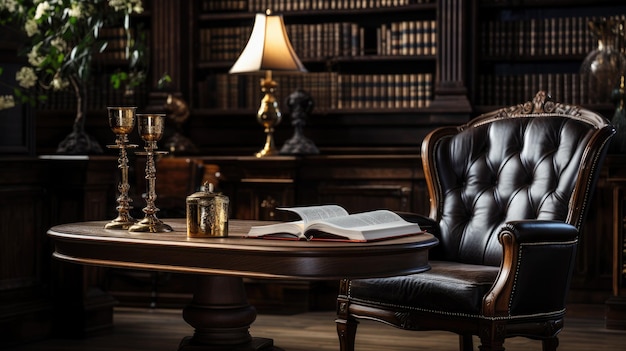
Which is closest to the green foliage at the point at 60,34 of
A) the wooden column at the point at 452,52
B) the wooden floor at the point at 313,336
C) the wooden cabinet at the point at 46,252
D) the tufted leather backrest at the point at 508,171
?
the wooden cabinet at the point at 46,252

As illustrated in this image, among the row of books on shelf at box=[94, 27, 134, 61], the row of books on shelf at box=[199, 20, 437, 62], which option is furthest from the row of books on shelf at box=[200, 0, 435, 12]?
the row of books on shelf at box=[94, 27, 134, 61]

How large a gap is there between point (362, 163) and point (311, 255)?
2.79 metres

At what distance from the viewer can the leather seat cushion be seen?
3047 millimetres

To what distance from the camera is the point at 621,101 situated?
16.5ft

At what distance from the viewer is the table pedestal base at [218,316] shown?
298 centimetres

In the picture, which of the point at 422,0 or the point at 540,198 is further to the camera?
the point at 422,0

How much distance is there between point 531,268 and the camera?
3.07 metres

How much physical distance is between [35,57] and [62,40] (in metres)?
0.18

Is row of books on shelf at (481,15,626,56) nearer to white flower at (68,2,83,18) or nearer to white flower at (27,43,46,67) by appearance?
white flower at (68,2,83,18)

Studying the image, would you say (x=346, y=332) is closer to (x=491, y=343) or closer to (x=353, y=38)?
(x=491, y=343)

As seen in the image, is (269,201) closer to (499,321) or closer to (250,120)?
(250,120)

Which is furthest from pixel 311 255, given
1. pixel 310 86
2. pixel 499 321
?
pixel 310 86

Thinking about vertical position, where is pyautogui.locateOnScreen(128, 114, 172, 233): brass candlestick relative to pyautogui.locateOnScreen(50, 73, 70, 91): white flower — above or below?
below

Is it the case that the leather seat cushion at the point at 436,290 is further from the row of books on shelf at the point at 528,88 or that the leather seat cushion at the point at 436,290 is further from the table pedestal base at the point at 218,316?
the row of books on shelf at the point at 528,88
